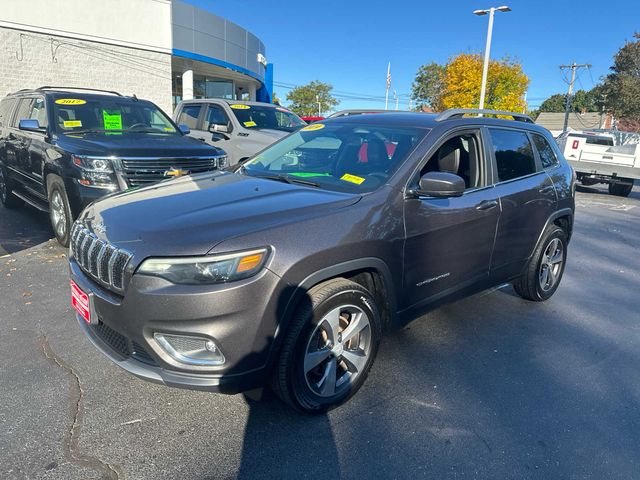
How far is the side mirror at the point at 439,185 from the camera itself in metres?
2.96

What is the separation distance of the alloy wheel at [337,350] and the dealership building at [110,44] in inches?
724

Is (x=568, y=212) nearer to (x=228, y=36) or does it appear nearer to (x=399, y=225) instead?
(x=399, y=225)

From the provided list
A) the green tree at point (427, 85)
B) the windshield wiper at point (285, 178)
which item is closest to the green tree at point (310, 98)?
the green tree at point (427, 85)

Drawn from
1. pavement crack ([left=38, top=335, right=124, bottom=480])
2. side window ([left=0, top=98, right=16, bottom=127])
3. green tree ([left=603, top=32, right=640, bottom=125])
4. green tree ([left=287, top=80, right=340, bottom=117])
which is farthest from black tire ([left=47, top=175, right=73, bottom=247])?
green tree ([left=287, top=80, right=340, bottom=117])

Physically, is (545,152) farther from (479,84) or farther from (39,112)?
(479,84)

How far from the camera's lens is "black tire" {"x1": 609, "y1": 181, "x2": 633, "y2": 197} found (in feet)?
46.2

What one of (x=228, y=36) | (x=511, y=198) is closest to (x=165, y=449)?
(x=511, y=198)

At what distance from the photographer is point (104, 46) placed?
18.7 meters

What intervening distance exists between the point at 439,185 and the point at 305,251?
1038 millimetres

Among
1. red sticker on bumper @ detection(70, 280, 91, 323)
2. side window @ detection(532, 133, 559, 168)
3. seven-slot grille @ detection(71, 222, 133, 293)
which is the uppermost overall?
side window @ detection(532, 133, 559, 168)

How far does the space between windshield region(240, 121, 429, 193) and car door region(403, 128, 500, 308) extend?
Result: 0.79 feet

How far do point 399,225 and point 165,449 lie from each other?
1.80 m

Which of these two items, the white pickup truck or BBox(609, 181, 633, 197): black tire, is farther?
BBox(609, 181, 633, 197): black tire

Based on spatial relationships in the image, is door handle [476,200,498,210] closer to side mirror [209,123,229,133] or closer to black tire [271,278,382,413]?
black tire [271,278,382,413]
